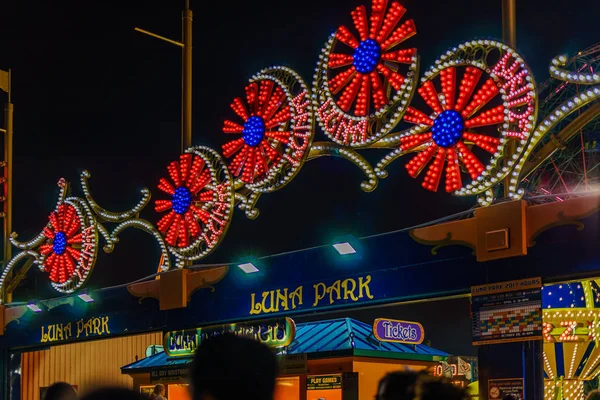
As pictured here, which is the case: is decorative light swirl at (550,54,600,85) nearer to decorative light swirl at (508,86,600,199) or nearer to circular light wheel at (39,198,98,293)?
decorative light swirl at (508,86,600,199)

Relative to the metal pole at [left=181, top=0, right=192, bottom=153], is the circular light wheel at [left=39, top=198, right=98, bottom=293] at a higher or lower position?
lower

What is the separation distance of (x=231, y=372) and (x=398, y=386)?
1.04m

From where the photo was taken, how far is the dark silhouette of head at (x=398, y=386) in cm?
330

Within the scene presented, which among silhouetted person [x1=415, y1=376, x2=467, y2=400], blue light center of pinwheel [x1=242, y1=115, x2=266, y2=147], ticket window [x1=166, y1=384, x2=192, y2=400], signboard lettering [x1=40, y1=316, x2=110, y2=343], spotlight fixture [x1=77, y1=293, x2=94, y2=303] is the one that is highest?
blue light center of pinwheel [x1=242, y1=115, x2=266, y2=147]

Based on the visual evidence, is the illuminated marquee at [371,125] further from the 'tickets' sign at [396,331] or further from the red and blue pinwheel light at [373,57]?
the 'tickets' sign at [396,331]

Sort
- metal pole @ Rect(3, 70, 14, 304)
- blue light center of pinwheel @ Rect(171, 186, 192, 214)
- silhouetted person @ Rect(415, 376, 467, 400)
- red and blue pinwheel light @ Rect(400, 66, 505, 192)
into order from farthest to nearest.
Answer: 1. metal pole @ Rect(3, 70, 14, 304)
2. blue light center of pinwheel @ Rect(171, 186, 192, 214)
3. red and blue pinwheel light @ Rect(400, 66, 505, 192)
4. silhouetted person @ Rect(415, 376, 467, 400)

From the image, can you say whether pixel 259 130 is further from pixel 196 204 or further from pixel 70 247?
pixel 70 247

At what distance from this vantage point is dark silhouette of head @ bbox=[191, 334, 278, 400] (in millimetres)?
2496

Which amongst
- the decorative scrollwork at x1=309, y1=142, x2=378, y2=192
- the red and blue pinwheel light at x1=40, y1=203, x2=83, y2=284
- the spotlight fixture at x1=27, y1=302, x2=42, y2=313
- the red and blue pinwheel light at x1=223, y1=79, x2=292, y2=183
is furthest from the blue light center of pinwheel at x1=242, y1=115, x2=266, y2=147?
the spotlight fixture at x1=27, y1=302, x2=42, y2=313

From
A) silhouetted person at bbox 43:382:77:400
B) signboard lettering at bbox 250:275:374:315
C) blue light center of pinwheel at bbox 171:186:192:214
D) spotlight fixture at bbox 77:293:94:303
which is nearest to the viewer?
silhouetted person at bbox 43:382:77:400

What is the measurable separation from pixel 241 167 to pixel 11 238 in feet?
22.6

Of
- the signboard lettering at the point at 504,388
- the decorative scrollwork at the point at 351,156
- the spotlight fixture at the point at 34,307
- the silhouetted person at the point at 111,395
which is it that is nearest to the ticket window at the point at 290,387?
the decorative scrollwork at the point at 351,156

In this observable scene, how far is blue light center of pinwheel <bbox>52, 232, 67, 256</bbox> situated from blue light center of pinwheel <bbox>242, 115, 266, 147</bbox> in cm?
477

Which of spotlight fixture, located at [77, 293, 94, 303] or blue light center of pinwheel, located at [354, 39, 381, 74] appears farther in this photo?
spotlight fixture, located at [77, 293, 94, 303]
